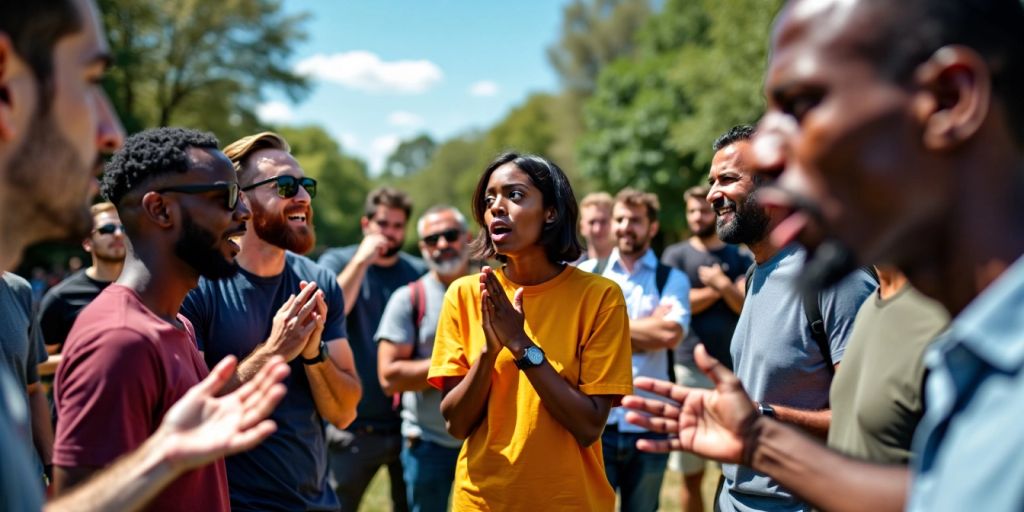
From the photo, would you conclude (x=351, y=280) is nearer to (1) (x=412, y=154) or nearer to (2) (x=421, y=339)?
(2) (x=421, y=339)

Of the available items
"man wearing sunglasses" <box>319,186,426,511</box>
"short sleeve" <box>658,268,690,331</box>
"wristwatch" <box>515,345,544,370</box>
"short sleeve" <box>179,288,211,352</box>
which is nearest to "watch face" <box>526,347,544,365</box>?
"wristwatch" <box>515,345,544,370</box>

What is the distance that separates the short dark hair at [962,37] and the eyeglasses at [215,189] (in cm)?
216

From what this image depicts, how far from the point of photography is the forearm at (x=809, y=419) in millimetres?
3053

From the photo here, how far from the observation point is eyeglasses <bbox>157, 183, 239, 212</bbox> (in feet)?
8.95

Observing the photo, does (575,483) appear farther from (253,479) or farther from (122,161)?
(122,161)

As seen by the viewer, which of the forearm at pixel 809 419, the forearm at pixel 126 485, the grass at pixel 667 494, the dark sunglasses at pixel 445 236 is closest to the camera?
the forearm at pixel 126 485

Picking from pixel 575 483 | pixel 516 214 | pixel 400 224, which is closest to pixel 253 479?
pixel 575 483

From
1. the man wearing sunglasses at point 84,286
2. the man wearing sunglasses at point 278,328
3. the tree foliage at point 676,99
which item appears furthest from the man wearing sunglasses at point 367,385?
the tree foliage at point 676,99

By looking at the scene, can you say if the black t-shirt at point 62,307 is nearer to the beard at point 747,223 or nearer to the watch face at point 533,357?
the watch face at point 533,357

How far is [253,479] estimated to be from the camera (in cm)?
347

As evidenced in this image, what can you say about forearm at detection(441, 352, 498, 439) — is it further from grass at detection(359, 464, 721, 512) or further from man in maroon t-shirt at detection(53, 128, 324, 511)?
grass at detection(359, 464, 721, 512)

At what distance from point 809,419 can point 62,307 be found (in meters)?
4.82

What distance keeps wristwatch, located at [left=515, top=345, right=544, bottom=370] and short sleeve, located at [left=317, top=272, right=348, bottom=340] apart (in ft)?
3.91

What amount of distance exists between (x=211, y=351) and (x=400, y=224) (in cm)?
343
